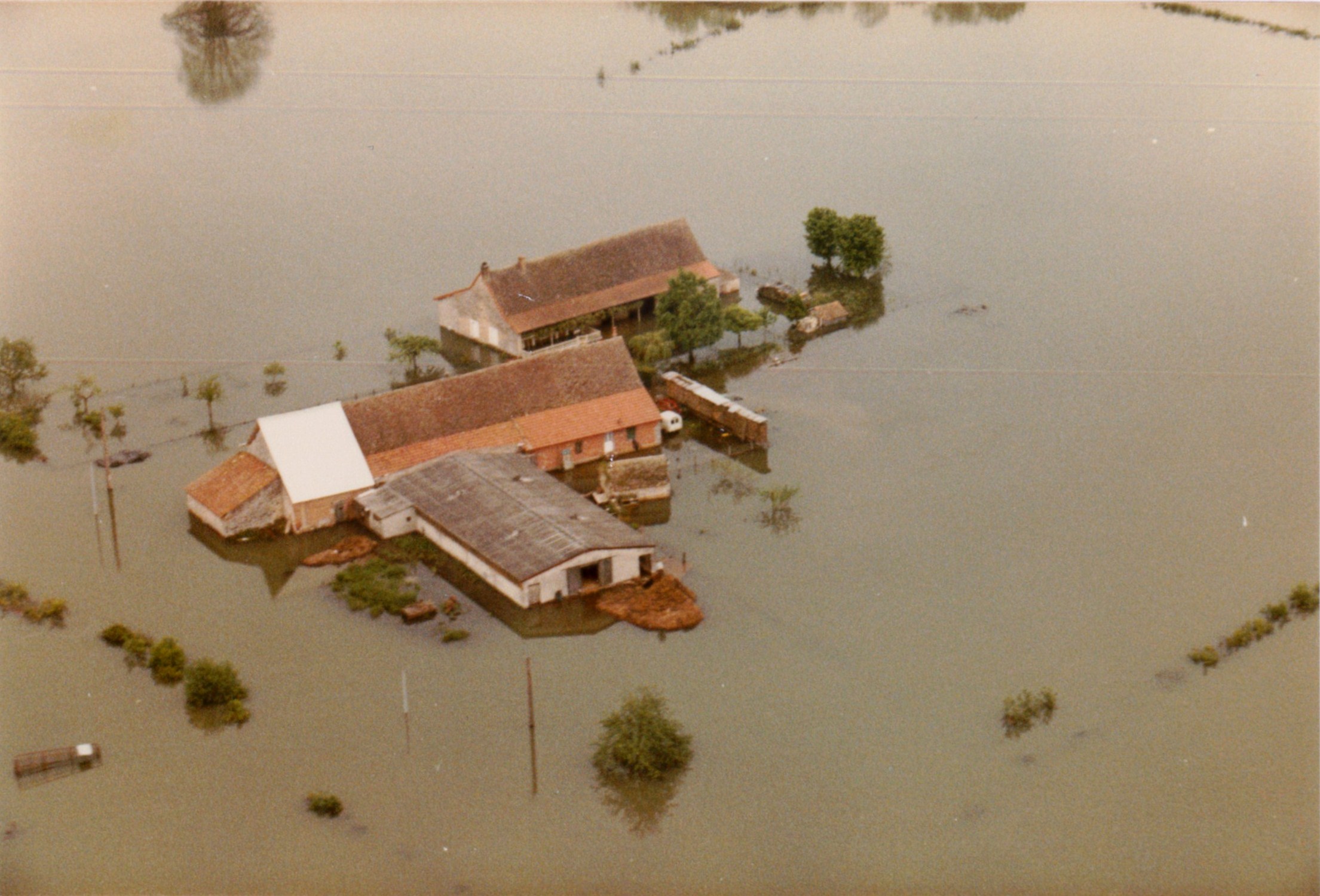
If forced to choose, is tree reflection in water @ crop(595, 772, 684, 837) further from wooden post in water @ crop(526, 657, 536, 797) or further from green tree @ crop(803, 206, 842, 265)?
A: green tree @ crop(803, 206, 842, 265)

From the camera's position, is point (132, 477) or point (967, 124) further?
point (967, 124)

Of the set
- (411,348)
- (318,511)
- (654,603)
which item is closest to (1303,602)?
(654,603)

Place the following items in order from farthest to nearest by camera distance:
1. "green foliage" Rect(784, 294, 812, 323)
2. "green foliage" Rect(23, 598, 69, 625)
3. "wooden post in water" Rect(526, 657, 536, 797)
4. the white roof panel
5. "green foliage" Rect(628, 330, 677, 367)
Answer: "green foliage" Rect(784, 294, 812, 323), "green foliage" Rect(628, 330, 677, 367), the white roof panel, "green foliage" Rect(23, 598, 69, 625), "wooden post in water" Rect(526, 657, 536, 797)

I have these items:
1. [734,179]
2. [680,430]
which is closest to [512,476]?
[680,430]

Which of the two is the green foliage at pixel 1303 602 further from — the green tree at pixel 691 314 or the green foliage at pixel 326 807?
the green foliage at pixel 326 807

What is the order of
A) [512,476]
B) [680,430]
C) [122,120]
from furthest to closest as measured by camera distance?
[122,120] → [680,430] → [512,476]

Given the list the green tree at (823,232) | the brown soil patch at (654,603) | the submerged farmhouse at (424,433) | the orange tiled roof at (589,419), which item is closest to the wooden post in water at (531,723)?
the brown soil patch at (654,603)

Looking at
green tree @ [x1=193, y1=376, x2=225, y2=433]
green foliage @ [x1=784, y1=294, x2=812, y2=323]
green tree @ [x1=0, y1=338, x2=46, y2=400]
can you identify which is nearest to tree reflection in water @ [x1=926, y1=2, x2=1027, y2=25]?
green foliage @ [x1=784, y1=294, x2=812, y2=323]

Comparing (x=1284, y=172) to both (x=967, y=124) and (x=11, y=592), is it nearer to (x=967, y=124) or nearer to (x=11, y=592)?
(x=967, y=124)
